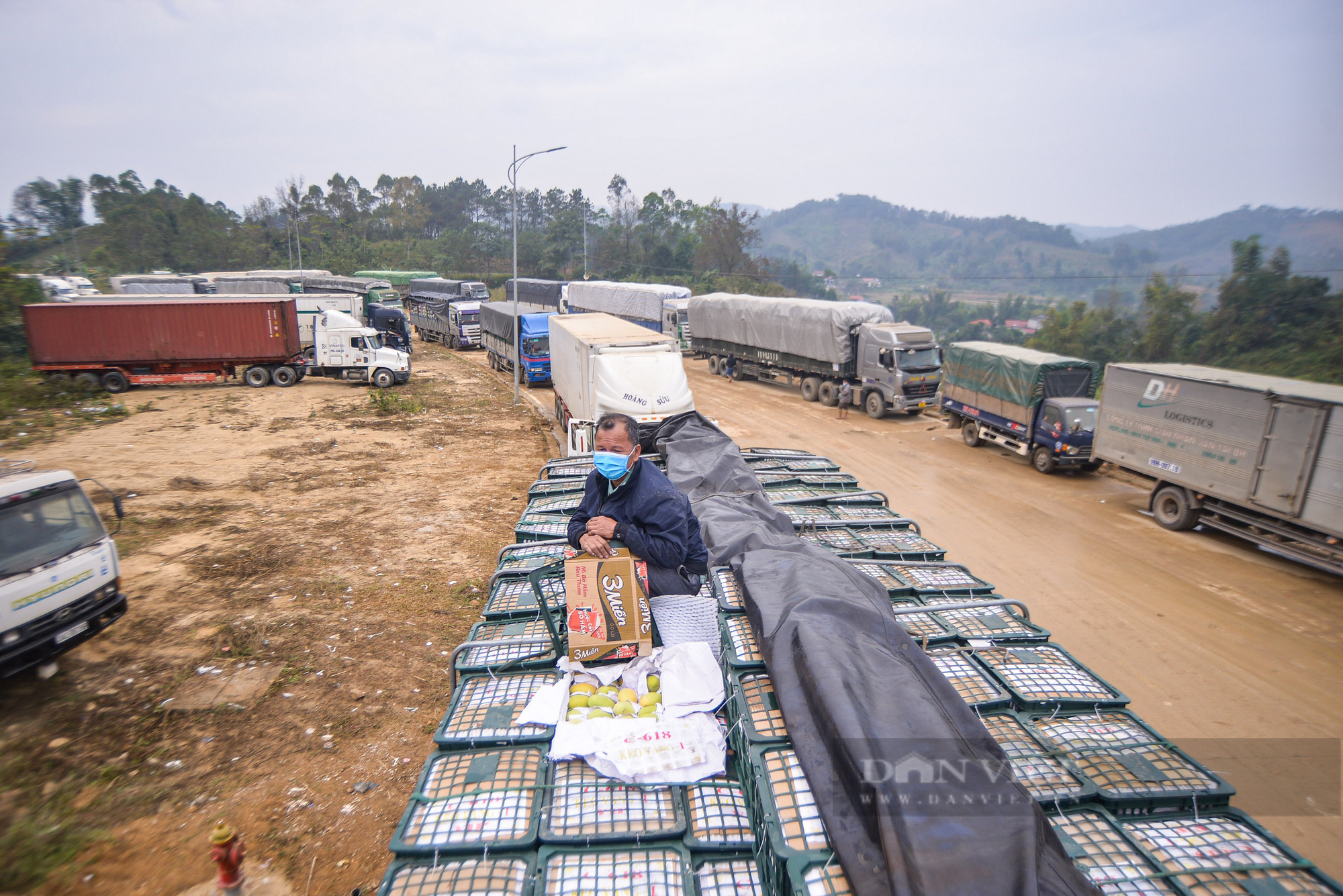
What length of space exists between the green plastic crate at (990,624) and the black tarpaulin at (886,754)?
2.29ft

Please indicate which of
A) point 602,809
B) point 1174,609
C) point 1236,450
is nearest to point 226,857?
point 602,809

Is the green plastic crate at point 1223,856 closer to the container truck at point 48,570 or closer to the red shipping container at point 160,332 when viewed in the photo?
the container truck at point 48,570

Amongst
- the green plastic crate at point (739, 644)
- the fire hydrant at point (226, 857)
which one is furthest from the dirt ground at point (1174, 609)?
the fire hydrant at point (226, 857)

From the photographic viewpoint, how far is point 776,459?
9.45 meters

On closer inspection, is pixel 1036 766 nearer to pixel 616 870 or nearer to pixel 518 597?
pixel 616 870

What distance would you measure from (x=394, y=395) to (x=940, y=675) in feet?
70.3

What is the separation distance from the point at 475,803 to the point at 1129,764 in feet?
10.1

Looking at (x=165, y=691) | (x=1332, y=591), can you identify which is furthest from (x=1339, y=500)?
(x=165, y=691)

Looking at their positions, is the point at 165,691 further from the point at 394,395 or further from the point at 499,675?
the point at 394,395

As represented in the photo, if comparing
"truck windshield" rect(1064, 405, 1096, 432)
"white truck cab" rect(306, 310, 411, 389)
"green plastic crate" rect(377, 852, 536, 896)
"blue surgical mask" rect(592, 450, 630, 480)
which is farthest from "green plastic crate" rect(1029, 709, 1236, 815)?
"white truck cab" rect(306, 310, 411, 389)

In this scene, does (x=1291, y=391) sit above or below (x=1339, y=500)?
above

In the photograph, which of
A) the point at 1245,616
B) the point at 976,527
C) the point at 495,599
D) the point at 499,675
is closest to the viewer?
the point at 499,675

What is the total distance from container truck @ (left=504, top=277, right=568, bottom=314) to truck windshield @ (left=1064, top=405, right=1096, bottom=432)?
101ft

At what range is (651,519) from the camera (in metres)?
4.08
